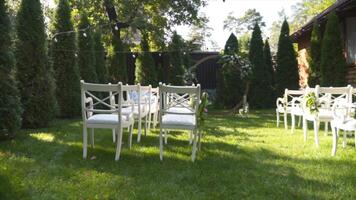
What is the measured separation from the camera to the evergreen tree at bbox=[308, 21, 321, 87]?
13.8m

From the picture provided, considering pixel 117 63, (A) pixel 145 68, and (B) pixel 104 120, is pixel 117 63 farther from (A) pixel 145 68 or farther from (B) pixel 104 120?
(B) pixel 104 120

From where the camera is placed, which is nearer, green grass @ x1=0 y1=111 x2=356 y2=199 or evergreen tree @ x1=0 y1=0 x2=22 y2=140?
green grass @ x1=0 y1=111 x2=356 y2=199

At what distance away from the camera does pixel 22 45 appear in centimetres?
830

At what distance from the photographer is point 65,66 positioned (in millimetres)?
10945

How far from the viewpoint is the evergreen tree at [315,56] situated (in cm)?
1381

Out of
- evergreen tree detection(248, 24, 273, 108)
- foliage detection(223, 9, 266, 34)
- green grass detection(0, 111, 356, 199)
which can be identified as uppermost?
foliage detection(223, 9, 266, 34)

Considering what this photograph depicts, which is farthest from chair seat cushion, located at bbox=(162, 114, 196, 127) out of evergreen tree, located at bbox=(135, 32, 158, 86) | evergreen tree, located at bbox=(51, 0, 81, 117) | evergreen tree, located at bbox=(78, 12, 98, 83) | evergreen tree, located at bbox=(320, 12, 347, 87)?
evergreen tree, located at bbox=(135, 32, 158, 86)

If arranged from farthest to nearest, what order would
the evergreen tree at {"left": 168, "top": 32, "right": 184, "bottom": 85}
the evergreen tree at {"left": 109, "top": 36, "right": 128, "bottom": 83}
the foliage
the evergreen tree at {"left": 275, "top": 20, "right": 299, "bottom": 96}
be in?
1. the foliage
2. the evergreen tree at {"left": 168, "top": 32, "right": 184, "bottom": 85}
3. the evergreen tree at {"left": 275, "top": 20, "right": 299, "bottom": 96}
4. the evergreen tree at {"left": 109, "top": 36, "right": 128, "bottom": 83}

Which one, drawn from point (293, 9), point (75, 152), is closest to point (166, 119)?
point (75, 152)

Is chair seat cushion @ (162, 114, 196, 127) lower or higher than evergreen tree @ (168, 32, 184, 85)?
lower

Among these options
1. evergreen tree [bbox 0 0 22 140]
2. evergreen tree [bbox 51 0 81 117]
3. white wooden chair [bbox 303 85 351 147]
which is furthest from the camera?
evergreen tree [bbox 51 0 81 117]

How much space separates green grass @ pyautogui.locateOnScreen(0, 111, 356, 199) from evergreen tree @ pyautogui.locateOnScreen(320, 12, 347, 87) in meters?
6.22

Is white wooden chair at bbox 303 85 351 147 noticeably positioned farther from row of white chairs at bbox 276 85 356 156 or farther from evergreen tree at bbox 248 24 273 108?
evergreen tree at bbox 248 24 273 108

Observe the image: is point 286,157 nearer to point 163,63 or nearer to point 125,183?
point 125,183
